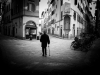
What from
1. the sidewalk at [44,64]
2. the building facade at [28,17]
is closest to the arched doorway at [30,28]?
the building facade at [28,17]

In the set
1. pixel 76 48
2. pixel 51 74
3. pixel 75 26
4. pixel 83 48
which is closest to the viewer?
pixel 51 74

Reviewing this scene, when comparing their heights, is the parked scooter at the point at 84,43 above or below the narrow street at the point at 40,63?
above

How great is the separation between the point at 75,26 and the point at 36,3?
13770 mm

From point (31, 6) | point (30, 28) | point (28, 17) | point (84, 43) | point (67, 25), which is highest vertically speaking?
point (31, 6)

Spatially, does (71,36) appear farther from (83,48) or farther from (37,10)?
(83,48)

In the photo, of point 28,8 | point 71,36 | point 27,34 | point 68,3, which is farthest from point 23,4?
point 71,36

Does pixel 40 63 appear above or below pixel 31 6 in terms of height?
below

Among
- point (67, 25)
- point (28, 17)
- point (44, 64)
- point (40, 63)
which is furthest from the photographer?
point (67, 25)

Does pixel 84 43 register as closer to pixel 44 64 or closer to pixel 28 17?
pixel 44 64

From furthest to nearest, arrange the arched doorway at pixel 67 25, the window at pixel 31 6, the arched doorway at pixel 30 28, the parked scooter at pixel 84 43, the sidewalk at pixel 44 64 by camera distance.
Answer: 1. the arched doorway at pixel 67 25
2. the window at pixel 31 6
3. the arched doorway at pixel 30 28
4. the parked scooter at pixel 84 43
5. the sidewalk at pixel 44 64

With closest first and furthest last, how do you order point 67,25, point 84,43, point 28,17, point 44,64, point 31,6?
point 44,64
point 84,43
point 28,17
point 31,6
point 67,25

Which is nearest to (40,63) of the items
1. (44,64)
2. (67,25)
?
(44,64)

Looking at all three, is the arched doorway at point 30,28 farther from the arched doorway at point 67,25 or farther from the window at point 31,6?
the arched doorway at point 67,25

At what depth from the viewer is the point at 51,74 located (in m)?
3.69
